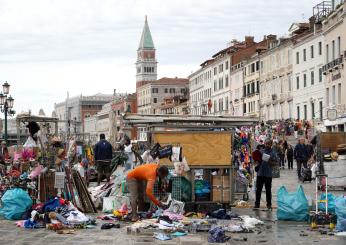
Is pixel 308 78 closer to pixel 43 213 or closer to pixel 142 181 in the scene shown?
pixel 142 181

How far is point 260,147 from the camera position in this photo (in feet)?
60.8

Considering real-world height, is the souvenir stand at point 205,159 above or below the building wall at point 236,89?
below

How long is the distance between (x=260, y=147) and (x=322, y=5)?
1717 inches

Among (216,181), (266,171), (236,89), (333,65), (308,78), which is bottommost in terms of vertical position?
(216,181)

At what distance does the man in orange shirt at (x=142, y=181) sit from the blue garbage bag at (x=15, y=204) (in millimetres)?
2157

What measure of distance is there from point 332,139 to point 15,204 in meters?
15.1

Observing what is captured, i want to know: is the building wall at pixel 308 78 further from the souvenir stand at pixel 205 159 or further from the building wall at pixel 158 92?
the building wall at pixel 158 92

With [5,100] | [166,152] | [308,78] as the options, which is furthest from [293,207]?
[308,78]

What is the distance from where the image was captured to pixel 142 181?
15.3 m

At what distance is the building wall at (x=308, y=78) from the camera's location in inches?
2399

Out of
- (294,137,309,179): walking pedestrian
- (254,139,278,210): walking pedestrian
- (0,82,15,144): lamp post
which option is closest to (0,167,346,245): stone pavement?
(254,139,278,210): walking pedestrian

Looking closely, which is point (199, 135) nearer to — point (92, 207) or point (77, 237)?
point (92, 207)

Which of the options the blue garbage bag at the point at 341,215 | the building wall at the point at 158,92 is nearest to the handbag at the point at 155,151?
the blue garbage bag at the point at 341,215

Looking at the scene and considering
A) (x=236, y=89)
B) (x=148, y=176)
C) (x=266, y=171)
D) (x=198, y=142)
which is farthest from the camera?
(x=236, y=89)
